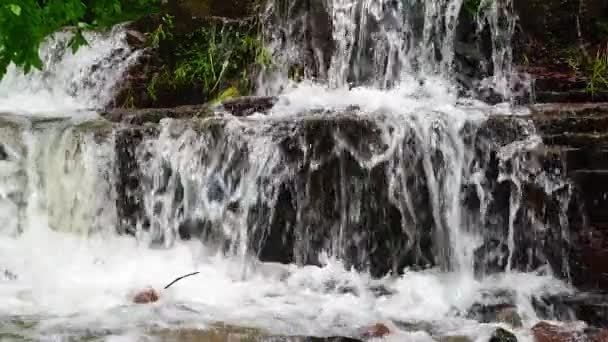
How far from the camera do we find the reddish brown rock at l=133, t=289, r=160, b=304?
3977 mm

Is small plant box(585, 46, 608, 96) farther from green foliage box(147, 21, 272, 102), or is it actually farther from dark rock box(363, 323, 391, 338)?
dark rock box(363, 323, 391, 338)

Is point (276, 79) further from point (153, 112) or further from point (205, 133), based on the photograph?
point (205, 133)

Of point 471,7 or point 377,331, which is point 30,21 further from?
point 471,7

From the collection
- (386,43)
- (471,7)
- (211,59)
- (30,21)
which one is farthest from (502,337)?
(211,59)

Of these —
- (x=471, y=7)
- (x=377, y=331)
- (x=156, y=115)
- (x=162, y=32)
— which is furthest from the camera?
(x=162, y=32)

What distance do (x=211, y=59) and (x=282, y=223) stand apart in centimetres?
310

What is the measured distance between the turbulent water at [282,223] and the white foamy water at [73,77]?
68.4 inches

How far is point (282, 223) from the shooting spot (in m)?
4.66

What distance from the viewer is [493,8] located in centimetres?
663

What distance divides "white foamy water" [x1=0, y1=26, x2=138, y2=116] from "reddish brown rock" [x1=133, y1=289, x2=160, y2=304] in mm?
3636

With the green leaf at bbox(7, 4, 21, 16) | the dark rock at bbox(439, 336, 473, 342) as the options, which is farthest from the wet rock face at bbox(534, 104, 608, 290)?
the green leaf at bbox(7, 4, 21, 16)

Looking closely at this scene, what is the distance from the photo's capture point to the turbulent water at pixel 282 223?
13.0ft

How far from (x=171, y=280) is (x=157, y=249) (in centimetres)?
51

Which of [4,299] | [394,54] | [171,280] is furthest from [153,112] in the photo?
[394,54]
